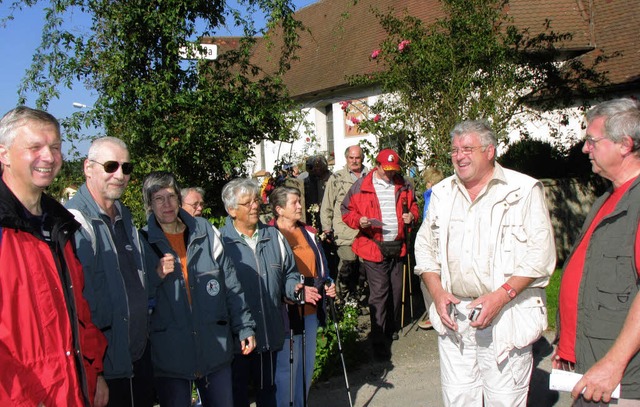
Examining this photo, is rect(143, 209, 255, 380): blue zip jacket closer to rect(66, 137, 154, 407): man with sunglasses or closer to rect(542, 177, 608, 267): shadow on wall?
rect(66, 137, 154, 407): man with sunglasses

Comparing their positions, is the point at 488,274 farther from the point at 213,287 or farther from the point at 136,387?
the point at 136,387

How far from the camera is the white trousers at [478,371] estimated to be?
12.4 ft

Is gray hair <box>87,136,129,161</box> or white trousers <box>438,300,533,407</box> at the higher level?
gray hair <box>87,136,129,161</box>

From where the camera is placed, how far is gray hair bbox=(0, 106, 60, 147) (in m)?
2.61

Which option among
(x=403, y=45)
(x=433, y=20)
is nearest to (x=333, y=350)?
(x=403, y=45)

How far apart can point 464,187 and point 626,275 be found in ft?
4.35

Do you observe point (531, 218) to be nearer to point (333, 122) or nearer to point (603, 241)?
point (603, 241)

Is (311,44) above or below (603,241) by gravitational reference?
above

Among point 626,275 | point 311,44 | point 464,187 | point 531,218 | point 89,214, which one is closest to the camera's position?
point 626,275

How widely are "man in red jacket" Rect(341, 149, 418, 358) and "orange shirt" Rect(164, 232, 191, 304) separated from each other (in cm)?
290

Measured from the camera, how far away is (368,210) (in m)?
6.95

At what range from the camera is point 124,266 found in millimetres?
3525

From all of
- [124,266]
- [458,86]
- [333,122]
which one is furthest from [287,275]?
[333,122]

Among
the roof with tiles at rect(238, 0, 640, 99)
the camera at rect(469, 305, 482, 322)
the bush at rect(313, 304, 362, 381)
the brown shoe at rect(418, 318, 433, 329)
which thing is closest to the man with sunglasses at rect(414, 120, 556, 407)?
the camera at rect(469, 305, 482, 322)
